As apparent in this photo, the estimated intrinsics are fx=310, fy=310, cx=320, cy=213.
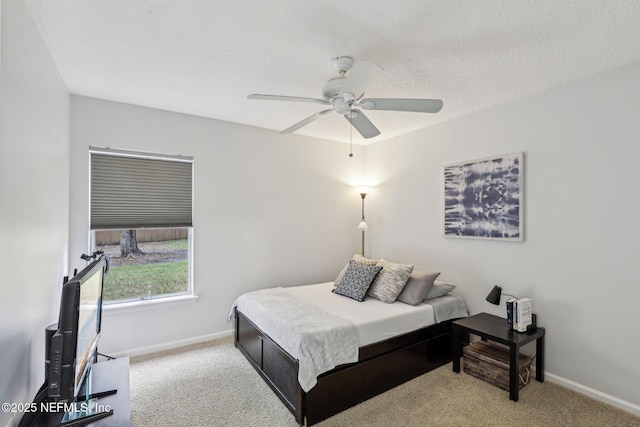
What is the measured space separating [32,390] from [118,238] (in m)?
1.70

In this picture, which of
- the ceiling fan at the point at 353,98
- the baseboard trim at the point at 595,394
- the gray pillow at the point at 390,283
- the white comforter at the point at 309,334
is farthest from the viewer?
the gray pillow at the point at 390,283

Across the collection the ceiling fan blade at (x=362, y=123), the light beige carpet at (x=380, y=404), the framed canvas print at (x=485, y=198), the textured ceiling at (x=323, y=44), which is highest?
the textured ceiling at (x=323, y=44)

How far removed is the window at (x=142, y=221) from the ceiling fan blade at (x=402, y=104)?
2205mm

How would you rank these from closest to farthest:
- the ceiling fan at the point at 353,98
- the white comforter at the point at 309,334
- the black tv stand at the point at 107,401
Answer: the black tv stand at the point at 107,401
the ceiling fan at the point at 353,98
the white comforter at the point at 309,334

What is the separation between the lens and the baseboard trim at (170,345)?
3.09 m

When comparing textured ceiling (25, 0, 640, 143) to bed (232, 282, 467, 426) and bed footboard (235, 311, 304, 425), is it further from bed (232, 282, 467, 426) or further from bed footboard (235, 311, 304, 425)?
bed footboard (235, 311, 304, 425)

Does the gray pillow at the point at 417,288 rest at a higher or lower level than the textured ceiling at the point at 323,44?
lower

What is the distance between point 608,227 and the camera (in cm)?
240

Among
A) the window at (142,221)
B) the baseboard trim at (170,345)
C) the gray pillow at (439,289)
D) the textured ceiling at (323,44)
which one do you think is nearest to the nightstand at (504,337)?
the gray pillow at (439,289)

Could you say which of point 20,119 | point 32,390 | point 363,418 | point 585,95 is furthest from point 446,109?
point 32,390

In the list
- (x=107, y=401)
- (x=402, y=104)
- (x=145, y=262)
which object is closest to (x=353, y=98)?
(x=402, y=104)

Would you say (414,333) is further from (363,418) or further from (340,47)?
(340,47)

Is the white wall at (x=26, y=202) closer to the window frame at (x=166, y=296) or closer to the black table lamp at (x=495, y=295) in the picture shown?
the window frame at (x=166, y=296)

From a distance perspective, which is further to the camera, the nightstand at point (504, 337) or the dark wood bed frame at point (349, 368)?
the nightstand at point (504, 337)
